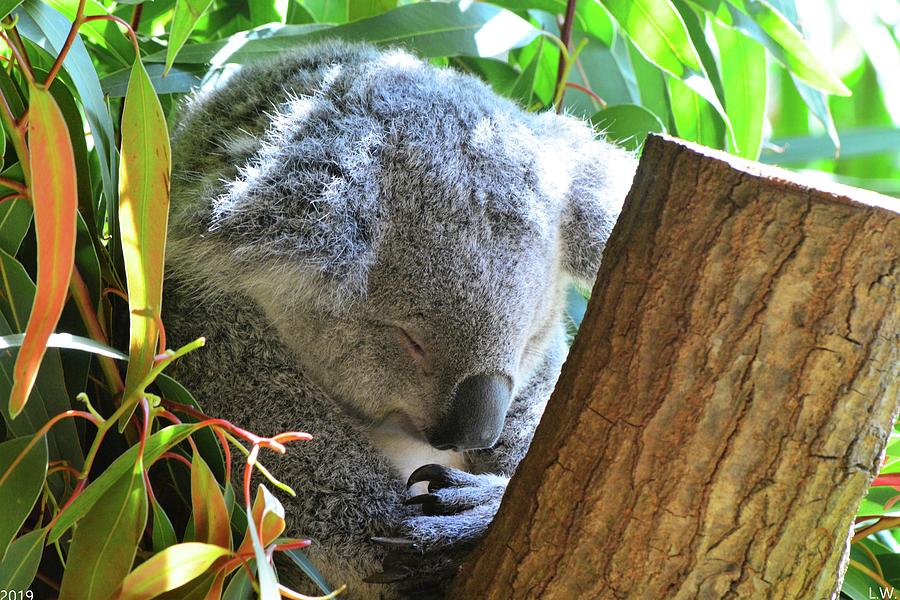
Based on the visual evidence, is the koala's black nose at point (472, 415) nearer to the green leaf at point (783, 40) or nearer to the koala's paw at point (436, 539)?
the koala's paw at point (436, 539)

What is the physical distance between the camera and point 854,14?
3.18m

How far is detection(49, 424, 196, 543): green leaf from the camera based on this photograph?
1093 mm

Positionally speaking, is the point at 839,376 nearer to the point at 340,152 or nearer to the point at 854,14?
the point at 340,152

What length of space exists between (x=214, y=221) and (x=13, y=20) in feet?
1.44

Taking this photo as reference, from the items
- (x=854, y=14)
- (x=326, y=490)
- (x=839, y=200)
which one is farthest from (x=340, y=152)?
(x=854, y=14)

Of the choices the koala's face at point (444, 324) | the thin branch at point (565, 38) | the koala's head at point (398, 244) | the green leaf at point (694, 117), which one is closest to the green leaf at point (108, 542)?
the koala's head at point (398, 244)

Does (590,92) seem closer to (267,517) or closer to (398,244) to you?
(398,244)

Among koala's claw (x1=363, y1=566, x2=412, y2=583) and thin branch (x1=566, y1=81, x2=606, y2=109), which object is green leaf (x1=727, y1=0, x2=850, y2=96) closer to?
thin branch (x1=566, y1=81, x2=606, y2=109)

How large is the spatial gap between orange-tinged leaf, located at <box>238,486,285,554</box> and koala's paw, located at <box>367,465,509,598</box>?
0.98ft

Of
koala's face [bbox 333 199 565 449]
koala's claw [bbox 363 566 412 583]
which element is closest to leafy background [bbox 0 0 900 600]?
koala's claw [bbox 363 566 412 583]

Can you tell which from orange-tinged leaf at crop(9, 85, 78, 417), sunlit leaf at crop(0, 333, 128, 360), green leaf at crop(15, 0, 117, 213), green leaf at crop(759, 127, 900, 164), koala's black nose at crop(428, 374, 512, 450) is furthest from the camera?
green leaf at crop(759, 127, 900, 164)

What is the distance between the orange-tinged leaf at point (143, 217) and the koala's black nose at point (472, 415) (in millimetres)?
507

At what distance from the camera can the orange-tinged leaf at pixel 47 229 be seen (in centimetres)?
88

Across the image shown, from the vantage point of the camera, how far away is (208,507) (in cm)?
115
